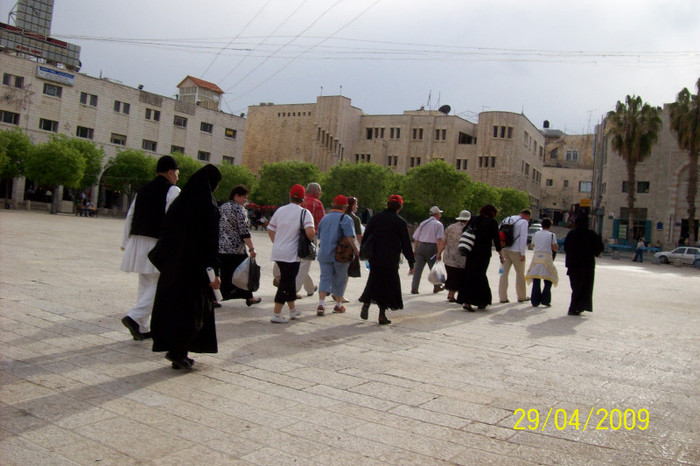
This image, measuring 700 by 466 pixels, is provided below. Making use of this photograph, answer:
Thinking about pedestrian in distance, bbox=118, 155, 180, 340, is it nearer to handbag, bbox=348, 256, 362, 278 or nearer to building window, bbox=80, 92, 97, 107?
handbag, bbox=348, 256, 362, 278

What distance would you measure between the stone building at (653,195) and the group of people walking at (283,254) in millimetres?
45004

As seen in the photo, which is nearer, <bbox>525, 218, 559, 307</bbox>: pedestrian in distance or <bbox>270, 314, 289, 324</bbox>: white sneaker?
<bbox>270, 314, 289, 324</bbox>: white sneaker

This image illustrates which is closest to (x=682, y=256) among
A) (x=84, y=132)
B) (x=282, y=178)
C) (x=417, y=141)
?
(x=282, y=178)

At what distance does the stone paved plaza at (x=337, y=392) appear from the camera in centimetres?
353

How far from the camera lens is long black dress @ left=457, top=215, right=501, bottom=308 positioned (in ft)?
32.7

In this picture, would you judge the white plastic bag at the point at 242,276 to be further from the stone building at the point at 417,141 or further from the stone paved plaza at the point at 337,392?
the stone building at the point at 417,141

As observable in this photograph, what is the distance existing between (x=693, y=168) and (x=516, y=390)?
1871 inches

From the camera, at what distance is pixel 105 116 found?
5594cm

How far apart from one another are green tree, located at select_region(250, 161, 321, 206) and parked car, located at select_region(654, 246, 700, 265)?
29.5 meters

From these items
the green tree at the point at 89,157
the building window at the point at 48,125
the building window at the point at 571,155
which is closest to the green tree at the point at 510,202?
the building window at the point at 571,155

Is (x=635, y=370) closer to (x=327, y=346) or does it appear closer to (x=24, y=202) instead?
(x=327, y=346)

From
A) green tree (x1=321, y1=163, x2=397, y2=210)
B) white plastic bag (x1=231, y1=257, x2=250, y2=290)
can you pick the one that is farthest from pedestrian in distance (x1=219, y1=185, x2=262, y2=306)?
green tree (x1=321, y1=163, x2=397, y2=210)

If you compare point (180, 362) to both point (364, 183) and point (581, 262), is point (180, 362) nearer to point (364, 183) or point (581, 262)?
point (581, 262)
